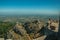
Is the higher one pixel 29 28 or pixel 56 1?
pixel 56 1

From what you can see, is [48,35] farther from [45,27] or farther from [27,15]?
[27,15]

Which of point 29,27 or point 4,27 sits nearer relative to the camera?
point 4,27

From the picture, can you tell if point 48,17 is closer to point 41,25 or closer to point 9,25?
point 41,25

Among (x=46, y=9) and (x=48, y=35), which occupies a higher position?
(x=46, y=9)

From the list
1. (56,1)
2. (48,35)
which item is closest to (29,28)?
(48,35)

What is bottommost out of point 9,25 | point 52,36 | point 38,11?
point 52,36

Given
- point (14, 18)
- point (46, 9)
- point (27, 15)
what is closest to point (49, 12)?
point (46, 9)

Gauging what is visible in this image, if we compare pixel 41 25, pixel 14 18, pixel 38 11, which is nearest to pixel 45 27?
pixel 41 25

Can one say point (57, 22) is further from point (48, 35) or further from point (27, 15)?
point (27, 15)
